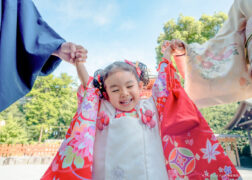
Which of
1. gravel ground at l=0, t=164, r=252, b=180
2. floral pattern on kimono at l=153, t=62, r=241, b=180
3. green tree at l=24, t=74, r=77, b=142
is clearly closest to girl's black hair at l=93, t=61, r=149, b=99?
floral pattern on kimono at l=153, t=62, r=241, b=180

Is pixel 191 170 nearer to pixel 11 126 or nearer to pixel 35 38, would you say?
pixel 35 38

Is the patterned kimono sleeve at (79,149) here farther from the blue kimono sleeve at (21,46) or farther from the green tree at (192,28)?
the green tree at (192,28)

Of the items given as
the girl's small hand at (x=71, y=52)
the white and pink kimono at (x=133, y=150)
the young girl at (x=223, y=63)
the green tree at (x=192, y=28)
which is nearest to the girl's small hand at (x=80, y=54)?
the girl's small hand at (x=71, y=52)

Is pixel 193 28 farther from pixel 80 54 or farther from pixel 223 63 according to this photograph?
pixel 80 54

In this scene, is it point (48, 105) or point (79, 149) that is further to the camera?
point (48, 105)

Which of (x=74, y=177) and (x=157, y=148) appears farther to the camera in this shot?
(x=157, y=148)

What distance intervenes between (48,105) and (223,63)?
1432 cm

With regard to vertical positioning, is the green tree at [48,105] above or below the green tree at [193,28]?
below

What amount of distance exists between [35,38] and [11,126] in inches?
540

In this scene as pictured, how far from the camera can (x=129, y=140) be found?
3.58 ft

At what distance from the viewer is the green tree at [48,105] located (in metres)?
13.8

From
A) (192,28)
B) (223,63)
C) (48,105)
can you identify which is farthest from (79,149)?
(48,105)

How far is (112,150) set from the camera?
109 centimetres

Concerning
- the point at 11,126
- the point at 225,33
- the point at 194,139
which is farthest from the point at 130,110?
the point at 11,126
